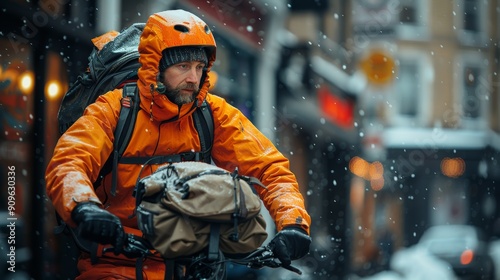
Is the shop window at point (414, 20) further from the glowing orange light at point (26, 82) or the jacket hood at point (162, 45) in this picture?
the jacket hood at point (162, 45)

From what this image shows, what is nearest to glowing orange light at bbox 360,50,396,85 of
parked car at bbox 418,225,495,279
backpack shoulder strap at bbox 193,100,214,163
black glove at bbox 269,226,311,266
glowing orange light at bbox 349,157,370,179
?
parked car at bbox 418,225,495,279

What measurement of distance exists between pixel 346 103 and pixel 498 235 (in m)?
8.05

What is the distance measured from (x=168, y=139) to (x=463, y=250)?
1930 cm

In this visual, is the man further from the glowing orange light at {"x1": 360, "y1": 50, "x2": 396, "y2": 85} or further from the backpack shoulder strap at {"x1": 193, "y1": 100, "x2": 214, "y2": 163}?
the glowing orange light at {"x1": 360, "y1": 50, "x2": 396, "y2": 85}

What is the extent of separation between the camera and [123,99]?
3777 mm

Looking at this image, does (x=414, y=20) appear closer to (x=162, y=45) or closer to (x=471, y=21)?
(x=471, y=21)

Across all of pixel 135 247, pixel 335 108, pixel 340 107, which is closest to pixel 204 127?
pixel 135 247

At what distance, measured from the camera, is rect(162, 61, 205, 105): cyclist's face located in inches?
146

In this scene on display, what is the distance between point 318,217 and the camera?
22984mm

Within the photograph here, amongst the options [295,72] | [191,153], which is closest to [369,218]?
[295,72]

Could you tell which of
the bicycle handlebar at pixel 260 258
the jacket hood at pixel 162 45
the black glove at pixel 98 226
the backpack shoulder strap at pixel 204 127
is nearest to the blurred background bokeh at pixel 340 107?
the backpack shoulder strap at pixel 204 127

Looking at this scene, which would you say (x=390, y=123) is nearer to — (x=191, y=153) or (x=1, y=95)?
(x=1, y=95)

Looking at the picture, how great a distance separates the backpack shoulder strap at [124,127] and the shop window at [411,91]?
112 ft

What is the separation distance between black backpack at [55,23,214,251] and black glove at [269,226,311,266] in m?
0.63
